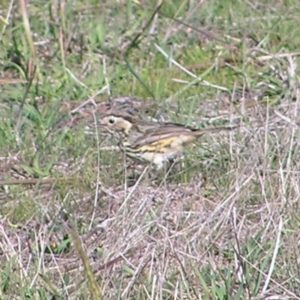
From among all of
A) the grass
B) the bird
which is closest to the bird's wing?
the bird

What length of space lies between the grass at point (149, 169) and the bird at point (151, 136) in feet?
0.30

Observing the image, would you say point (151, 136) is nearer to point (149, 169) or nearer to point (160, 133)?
point (160, 133)

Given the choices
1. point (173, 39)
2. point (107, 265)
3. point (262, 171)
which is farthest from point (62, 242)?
point (173, 39)

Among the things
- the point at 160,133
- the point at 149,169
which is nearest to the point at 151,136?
the point at 160,133

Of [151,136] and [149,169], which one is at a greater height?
[149,169]

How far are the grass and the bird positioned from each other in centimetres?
9

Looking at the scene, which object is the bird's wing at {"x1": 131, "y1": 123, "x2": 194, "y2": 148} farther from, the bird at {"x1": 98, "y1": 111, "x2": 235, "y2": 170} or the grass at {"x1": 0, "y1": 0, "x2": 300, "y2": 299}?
the grass at {"x1": 0, "y1": 0, "x2": 300, "y2": 299}

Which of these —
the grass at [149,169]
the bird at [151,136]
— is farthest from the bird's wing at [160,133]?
the grass at [149,169]

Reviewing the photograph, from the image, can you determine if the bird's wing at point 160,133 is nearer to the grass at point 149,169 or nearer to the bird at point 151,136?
the bird at point 151,136

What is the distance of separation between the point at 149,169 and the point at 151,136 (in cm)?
68

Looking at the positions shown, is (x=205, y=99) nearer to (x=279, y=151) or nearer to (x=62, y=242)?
(x=279, y=151)

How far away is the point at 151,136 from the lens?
684 centimetres

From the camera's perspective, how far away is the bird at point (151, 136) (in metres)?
6.65

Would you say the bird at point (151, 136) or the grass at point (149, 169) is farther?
the bird at point (151, 136)
